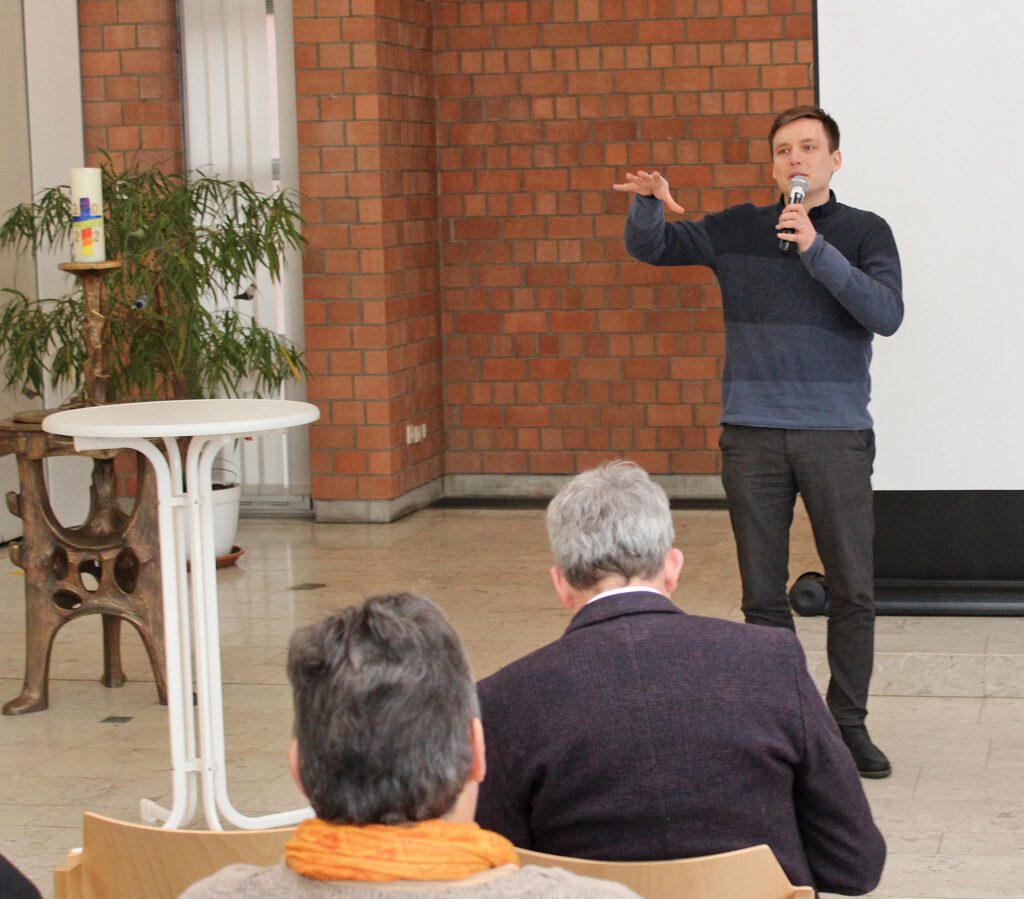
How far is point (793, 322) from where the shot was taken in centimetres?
355

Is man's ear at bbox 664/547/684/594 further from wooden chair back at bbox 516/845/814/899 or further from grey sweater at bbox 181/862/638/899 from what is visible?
grey sweater at bbox 181/862/638/899

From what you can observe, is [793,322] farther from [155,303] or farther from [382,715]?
[155,303]

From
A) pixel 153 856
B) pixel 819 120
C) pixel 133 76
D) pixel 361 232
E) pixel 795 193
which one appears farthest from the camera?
pixel 133 76

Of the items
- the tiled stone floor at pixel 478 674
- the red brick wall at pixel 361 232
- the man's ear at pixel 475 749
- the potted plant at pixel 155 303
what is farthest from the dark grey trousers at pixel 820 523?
the red brick wall at pixel 361 232

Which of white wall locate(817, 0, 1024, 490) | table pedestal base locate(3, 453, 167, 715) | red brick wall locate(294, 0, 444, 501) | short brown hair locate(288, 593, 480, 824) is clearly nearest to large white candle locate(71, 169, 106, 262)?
table pedestal base locate(3, 453, 167, 715)

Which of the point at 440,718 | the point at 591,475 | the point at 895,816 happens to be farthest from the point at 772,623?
the point at 440,718

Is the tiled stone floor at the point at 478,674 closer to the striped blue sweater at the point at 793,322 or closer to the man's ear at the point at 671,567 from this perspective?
the striped blue sweater at the point at 793,322

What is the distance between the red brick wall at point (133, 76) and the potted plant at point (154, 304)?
106 centimetres

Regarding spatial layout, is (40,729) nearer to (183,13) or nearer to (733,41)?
(183,13)

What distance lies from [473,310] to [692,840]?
19.5 ft

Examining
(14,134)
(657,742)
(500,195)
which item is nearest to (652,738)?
(657,742)

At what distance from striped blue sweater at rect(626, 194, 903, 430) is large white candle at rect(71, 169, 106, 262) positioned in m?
1.48

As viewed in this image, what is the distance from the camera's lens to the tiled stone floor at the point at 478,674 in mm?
3422

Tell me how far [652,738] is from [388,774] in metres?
0.57
